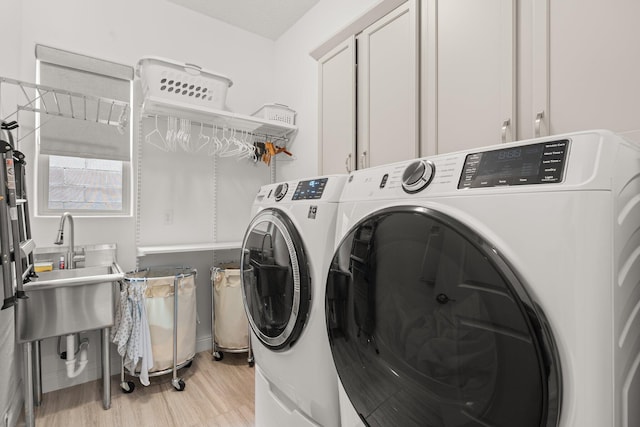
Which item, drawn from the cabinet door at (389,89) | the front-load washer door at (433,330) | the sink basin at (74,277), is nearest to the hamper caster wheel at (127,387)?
the sink basin at (74,277)

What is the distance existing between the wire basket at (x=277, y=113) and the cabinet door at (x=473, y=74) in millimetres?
1656

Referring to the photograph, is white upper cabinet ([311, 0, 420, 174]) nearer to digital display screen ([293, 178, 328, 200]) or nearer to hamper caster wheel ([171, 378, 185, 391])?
digital display screen ([293, 178, 328, 200])

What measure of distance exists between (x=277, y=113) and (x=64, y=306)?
200cm

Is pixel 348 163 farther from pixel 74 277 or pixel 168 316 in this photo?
pixel 74 277

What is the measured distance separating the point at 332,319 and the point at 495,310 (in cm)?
49

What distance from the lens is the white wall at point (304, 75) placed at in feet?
8.20

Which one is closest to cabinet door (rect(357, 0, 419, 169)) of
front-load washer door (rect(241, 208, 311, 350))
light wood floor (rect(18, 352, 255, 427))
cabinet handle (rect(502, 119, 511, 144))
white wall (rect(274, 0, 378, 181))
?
cabinet handle (rect(502, 119, 511, 144))

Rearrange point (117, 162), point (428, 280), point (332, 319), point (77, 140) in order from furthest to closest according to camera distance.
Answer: point (117, 162) → point (77, 140) → point (332, 319) → point (428, 280)

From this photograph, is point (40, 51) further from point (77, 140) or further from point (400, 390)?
point (400, 390)

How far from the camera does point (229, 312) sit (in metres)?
2.46

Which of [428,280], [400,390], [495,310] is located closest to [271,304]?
[400,390]

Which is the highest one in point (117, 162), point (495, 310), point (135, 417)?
point (117, 162)

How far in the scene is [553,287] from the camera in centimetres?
53

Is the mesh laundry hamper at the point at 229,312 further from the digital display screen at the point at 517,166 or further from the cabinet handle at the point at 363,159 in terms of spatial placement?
the digital display screen at the point at 517,166
